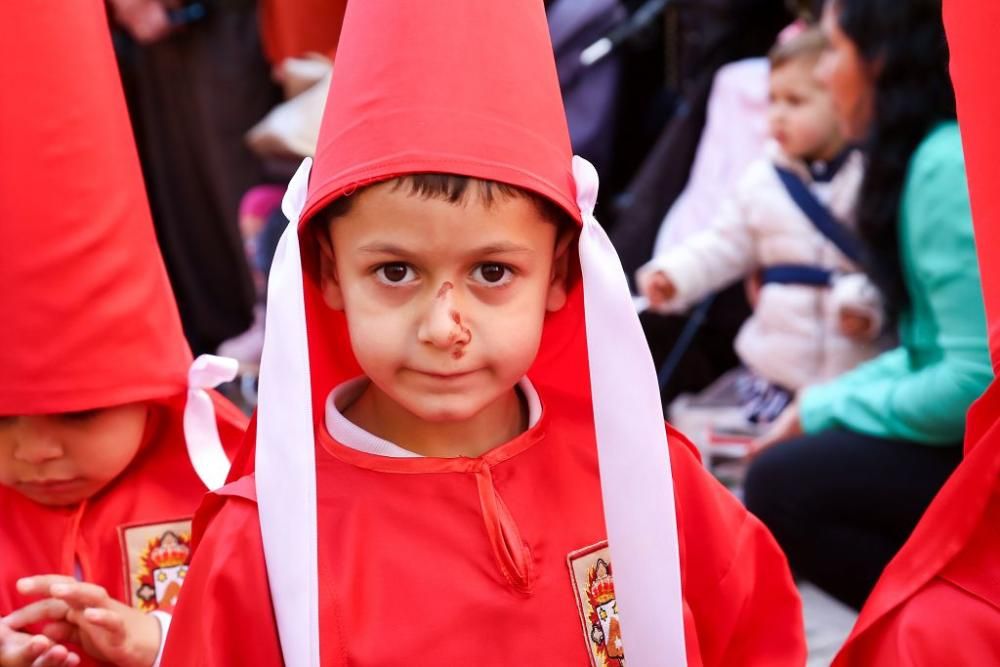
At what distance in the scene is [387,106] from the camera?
4.19ft

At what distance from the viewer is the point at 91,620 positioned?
1.42 m

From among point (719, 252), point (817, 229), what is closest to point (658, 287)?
point (719, 252)

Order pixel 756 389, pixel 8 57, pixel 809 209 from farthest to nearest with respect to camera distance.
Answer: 1. pixel 756 389
2. pixel 809 209
3. pixel 8 57

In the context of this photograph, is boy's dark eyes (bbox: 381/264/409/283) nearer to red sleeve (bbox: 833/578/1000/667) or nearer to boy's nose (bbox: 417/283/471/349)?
boy's nose (bbox: 417/283/471/349)

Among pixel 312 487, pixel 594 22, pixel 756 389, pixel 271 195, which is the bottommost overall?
pixel 756 389

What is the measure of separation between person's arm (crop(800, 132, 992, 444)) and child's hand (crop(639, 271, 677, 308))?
1.75ft

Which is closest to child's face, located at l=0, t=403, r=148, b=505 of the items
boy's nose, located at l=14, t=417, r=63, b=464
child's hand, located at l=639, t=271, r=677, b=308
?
boy's nose, located at l=14, t=417, r=63, b=464

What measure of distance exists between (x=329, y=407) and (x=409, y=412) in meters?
0.09

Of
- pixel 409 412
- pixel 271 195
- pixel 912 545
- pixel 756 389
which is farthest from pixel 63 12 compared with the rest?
pixel 271 195

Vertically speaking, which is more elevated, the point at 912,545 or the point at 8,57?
the point at 8,57

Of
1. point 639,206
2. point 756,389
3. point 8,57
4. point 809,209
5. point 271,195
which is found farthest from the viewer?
point 271,195

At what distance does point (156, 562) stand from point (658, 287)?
1.39 m

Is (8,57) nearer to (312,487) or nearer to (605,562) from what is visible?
(312,487)

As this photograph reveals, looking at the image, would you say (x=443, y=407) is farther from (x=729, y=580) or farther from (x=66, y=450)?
(x=66, y=450)
